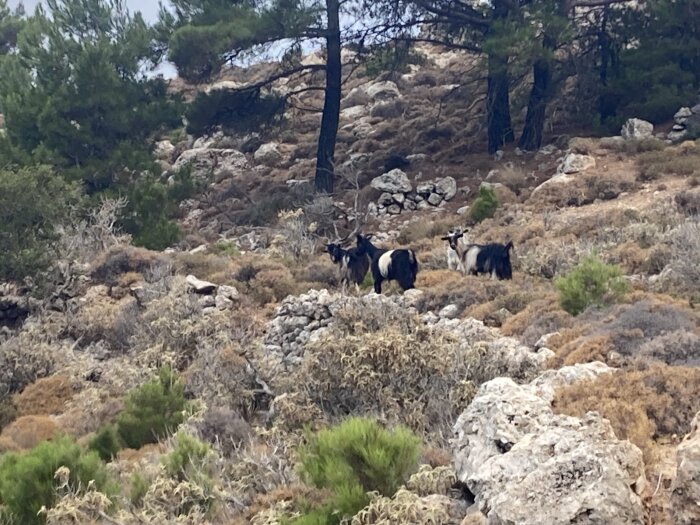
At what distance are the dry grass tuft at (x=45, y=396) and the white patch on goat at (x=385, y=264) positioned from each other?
488 cm

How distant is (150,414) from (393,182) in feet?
55.8

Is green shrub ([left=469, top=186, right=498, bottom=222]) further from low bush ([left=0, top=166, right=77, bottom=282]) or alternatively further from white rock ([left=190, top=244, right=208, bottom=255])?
low bush ([left=0, top=166, right=77, bottom=282])

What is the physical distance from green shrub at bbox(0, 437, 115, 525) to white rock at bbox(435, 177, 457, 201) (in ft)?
60.5

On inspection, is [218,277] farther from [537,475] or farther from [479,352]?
[537,475]

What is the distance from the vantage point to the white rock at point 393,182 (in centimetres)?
2452

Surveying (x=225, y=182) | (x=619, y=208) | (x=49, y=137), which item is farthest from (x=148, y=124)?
(x=619, y=208)

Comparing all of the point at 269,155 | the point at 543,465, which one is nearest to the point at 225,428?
the point at 543,465

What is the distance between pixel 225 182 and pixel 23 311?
1467 cm

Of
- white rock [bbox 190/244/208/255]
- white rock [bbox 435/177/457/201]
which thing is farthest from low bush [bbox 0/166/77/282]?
white rock [bbox 435/177/457/201]

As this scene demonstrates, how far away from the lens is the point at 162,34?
2469 cm

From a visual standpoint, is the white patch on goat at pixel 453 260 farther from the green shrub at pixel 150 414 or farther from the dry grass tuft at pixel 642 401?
the dry grass tuft at pixel 642 401

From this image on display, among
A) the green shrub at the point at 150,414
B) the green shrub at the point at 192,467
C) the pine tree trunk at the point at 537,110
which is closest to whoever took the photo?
the green shrub at the point at 192,467

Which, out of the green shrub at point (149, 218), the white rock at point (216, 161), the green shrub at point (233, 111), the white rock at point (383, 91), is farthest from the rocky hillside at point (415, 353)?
the white rock at point (383, 91)

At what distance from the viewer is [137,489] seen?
6.02 metres
